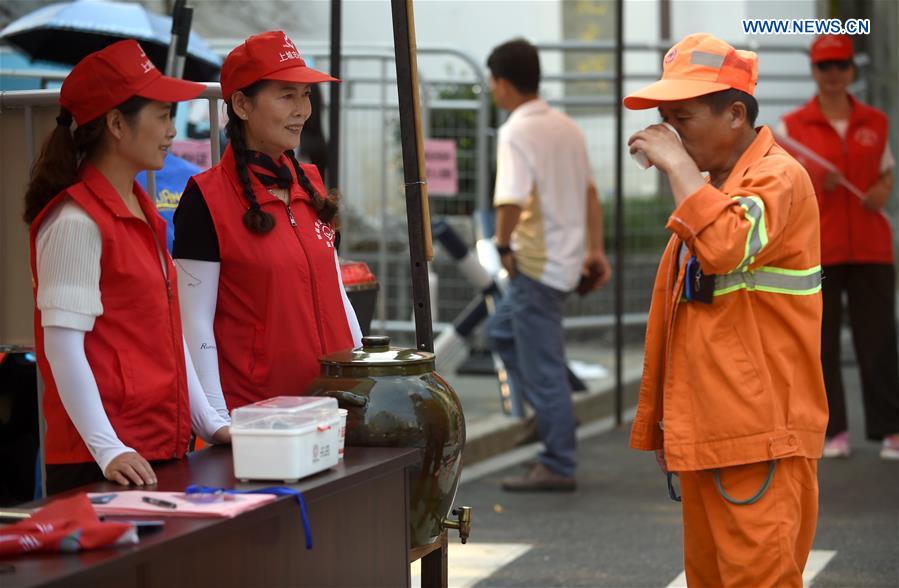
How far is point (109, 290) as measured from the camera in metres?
3.59

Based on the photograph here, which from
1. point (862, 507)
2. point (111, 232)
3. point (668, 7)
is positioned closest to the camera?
point (111, 232)

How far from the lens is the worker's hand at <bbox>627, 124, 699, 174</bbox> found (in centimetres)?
378

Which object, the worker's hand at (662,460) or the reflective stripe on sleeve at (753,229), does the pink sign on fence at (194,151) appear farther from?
the reflective stripe on sleeve at (753,229)

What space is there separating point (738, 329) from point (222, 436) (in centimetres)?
136

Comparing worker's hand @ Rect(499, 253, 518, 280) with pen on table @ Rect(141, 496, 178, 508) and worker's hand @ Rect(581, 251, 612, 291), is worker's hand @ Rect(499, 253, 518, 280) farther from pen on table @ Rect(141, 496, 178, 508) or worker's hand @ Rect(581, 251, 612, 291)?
pen on table @ Rect(141, 496, 178, 508)

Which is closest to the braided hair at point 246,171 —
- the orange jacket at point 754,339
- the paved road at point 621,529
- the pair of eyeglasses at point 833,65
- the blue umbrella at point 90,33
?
the orange jacket at point 754,339

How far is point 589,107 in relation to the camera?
12352mm

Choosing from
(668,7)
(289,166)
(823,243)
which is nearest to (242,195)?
(289,166)

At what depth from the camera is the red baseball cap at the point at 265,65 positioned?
4109 millimetres

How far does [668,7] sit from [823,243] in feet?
27.4

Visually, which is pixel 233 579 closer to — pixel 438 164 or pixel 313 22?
pixel 438 164

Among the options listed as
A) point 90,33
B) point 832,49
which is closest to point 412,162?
point 90,33

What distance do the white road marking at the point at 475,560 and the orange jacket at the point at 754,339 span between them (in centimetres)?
237

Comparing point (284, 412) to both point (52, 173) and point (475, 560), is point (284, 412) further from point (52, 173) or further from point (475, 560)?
point (475, 560)
